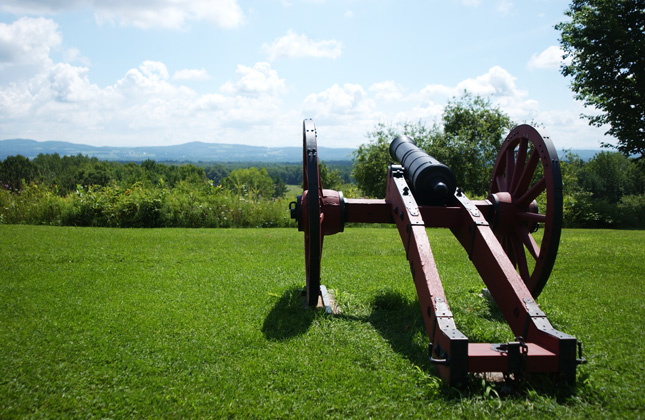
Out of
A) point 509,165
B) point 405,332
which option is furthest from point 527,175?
point 405,332

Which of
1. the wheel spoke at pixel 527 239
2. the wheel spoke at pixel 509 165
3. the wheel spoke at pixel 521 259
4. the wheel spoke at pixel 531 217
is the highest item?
the wheel spoke at pixel 509 165

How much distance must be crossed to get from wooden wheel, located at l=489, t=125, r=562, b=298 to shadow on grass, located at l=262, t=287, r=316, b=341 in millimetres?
2080

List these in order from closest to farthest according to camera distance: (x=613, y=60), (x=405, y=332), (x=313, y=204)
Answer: (x=313, y=204) → (x=405, y=332) → (x=613, y=60)

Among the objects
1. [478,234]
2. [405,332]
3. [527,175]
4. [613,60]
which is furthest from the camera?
[613,60]

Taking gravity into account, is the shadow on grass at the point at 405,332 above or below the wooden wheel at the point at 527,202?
below

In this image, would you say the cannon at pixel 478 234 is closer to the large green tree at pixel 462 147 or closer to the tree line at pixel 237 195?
the tree line at pixel 237 195

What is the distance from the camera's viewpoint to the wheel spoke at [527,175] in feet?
13.5

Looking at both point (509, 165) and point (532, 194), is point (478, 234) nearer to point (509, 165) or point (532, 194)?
point (532, 194)

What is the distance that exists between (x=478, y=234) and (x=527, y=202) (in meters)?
1.00

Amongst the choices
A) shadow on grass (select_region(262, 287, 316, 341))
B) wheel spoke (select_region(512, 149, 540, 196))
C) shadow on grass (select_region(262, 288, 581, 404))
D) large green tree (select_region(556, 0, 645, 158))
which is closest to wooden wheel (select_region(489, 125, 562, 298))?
wheel spoke (select_region(512, 149, 540, 196))

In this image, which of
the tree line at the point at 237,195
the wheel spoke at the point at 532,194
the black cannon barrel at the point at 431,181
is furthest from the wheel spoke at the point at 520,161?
the tree line at the point at 237,195

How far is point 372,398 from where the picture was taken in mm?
2789

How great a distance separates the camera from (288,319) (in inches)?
164

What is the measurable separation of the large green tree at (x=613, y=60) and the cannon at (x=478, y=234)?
43.6 feet
